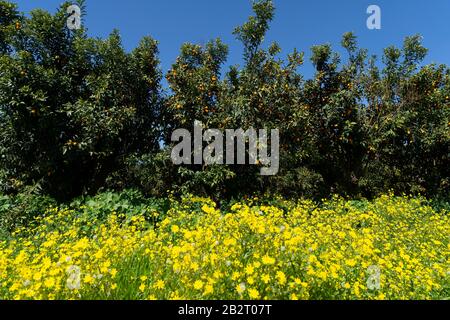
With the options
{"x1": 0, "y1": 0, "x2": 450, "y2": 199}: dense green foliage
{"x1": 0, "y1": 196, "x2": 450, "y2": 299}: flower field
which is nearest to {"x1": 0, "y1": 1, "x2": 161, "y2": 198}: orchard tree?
{"x1": 0, "y1": 0, "x2": 450, "y2": 199}: dense green foliage

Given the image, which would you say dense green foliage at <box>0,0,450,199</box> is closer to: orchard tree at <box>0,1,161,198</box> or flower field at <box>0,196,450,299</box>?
orchard tree at <box>0,1,161,198</box>

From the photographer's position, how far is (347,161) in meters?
11.2

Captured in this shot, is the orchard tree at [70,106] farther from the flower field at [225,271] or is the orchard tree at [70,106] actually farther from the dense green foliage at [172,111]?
the flower field at [225,271]

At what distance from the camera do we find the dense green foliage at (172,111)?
801 cm

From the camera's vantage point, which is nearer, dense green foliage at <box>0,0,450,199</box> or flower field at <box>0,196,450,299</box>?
flower field at <box>0,196,450,299</box>

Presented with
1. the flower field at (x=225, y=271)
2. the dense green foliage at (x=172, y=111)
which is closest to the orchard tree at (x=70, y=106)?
the dense green foliage at (x=172, y=111)

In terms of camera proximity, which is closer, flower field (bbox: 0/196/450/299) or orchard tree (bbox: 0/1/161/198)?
flower field (bbox: 0/196/450/299)

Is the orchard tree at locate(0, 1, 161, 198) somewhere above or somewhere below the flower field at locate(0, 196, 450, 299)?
above

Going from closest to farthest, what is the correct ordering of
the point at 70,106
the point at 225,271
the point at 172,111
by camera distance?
the point at 225,271 < the point at 70,106 < the point at 172,111

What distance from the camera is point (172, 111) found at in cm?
903

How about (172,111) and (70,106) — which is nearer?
(70,106)

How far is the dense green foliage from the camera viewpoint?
801 centimetres

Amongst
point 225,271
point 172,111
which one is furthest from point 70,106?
point 225,271

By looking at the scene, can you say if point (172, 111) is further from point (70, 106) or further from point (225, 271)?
point (225, 271)
